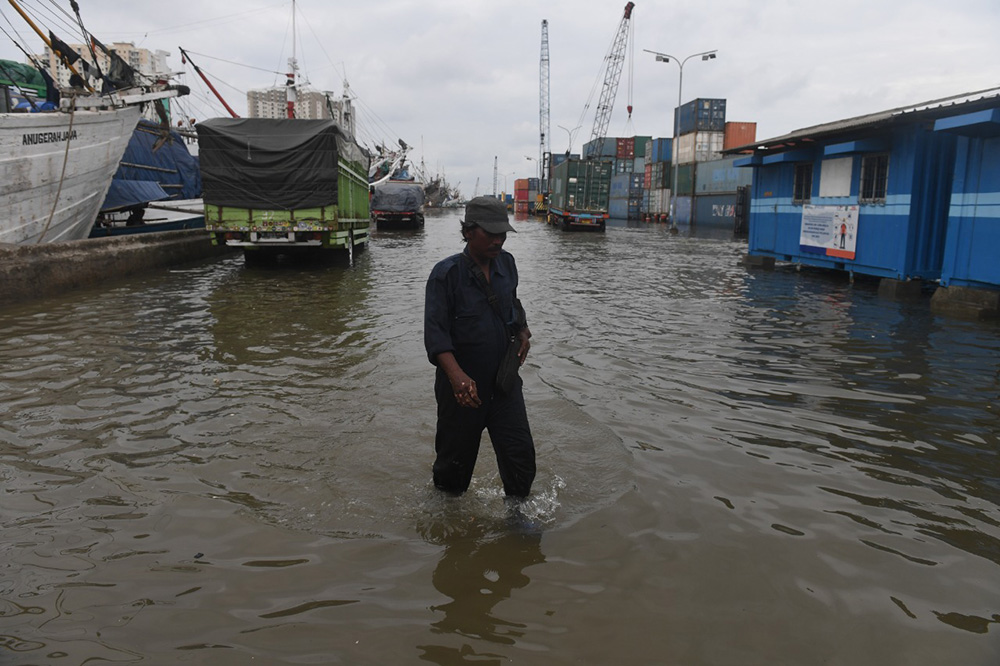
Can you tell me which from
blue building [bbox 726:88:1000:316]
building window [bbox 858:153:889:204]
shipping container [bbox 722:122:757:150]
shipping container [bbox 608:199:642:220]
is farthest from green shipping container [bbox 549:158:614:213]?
building window [bbox 858:153:889:204]

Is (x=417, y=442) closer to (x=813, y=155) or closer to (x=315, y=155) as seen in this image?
(x=315, y=155)

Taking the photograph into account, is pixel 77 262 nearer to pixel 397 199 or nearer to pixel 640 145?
pixel 397 199

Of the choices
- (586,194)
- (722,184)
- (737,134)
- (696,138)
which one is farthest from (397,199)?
(737,134)

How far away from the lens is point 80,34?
15.8 metres

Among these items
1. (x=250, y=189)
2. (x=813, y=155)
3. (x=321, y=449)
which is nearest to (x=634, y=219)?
(x=813, y=155)

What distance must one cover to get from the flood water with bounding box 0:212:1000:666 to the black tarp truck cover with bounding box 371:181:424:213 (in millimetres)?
27874

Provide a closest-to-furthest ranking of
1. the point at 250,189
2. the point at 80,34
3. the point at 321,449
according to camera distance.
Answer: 1. the point at 321,449
2. the point at 250,189
3. the point at 80,34

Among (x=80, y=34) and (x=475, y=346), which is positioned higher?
(x=80, y=34)

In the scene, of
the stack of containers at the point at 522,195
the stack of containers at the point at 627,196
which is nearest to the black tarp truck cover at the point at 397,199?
the stack of containers at the point at 627,196

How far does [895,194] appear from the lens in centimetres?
1220

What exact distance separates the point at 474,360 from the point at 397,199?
3308 centimetres

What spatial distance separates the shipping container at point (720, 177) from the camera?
37.7 m

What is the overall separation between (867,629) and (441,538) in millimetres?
2014

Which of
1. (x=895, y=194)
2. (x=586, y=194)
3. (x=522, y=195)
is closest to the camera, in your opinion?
(x=895, y=194)
